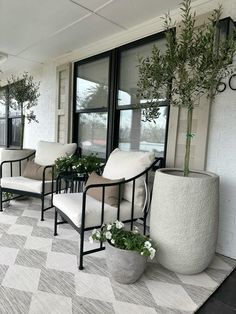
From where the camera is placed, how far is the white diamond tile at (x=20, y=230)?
2.16m

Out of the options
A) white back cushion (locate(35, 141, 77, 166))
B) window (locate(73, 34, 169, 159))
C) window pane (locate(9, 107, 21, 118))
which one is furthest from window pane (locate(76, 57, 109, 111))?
window pane (locate(9, 107, 21, 118))

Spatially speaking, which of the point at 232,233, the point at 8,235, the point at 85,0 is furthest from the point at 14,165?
the point at 232,233

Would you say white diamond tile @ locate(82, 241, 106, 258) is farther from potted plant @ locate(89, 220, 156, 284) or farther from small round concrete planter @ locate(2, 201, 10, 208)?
small round concrete planter @ locate(2, 201, 10, 208)

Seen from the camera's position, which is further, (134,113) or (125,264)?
(134,113)

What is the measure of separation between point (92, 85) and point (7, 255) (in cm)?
227

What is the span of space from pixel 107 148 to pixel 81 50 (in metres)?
1.43

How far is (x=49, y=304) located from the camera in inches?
51.0

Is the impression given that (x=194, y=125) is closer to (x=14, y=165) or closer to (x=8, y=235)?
(x=8, y=235)

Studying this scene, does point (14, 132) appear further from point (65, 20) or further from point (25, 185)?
point (65, 20)

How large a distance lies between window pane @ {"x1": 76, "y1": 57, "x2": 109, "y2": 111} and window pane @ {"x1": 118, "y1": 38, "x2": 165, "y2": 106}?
0.86 ft

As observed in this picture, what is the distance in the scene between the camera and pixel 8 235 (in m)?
2.10

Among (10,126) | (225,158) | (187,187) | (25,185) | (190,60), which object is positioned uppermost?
(190,60)

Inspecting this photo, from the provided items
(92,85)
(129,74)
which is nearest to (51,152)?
(92,85)

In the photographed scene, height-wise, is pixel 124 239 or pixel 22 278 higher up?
pixel 124 239
